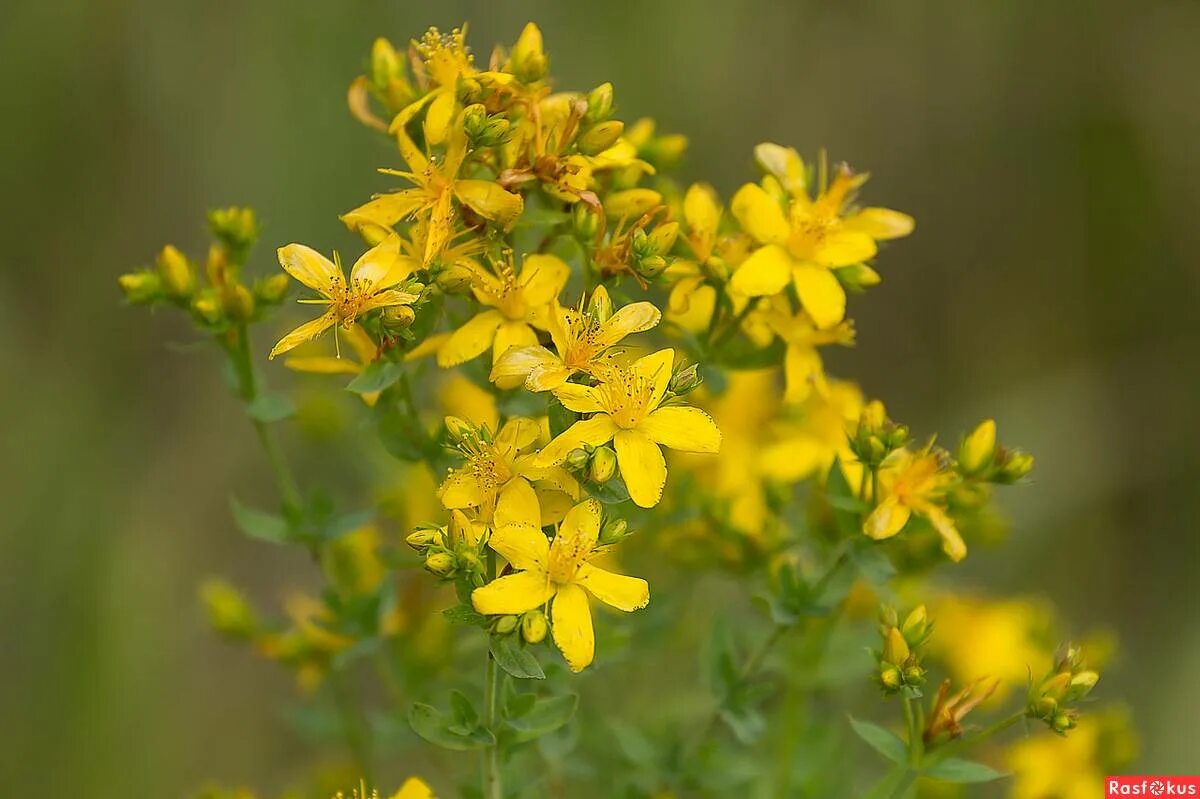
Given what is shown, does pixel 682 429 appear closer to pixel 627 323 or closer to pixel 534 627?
pixel 627 323

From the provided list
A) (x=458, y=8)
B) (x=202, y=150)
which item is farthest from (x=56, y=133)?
(x=458, y=8)

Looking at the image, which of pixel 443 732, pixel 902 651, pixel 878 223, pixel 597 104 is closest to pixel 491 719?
pixel 443 732

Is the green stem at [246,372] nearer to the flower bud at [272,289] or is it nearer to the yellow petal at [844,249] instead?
the flower bud at [272,289]

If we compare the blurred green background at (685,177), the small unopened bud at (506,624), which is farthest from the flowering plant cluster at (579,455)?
the blurred green background at (685,177)

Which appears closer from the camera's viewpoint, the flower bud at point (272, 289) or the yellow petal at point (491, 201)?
the yellow petal at point (491, 201)

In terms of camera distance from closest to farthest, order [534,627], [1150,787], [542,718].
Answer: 1. [534,627]
2. [542,718]
3. [1150,787]
